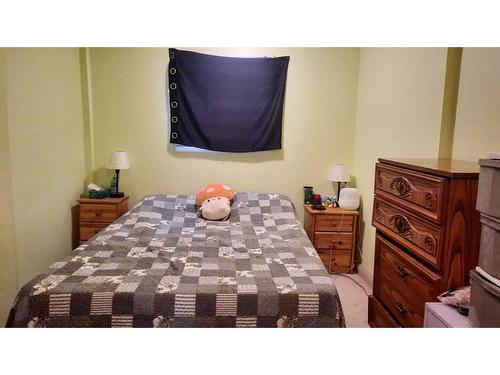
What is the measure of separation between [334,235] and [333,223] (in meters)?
0.11

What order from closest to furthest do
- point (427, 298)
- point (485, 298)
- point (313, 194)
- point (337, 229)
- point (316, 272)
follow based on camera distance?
point (485, 298) < point (427, 298) < point (316, 272) < point (337, 229) < point (313, 194)

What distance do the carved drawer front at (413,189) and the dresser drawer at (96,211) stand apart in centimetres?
240

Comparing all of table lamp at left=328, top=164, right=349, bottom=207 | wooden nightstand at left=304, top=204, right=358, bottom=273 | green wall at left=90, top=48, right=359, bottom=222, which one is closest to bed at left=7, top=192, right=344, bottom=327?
wooden nightstand at left=304, top=204, right=358, bottom=273

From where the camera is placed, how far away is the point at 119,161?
11.2 feet

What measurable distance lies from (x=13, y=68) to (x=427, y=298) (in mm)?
2818

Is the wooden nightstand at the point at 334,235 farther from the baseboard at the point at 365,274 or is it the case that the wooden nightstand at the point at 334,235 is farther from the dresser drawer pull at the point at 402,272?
the dresser drawer pull at the point at 402,272

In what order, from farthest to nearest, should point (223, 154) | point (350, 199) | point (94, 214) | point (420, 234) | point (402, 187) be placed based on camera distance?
point (223, 154)
point (350, 199)
point (94, 214)
point (402, 187)
point (420, 234)

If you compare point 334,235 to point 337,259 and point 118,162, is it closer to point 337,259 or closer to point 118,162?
point 337,259

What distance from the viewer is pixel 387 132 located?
2.95 metres

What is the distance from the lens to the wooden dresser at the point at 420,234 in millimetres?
1398

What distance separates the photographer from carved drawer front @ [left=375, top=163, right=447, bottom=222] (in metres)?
1.43

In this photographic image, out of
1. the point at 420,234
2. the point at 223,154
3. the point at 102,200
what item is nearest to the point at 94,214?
the point at 102,200
